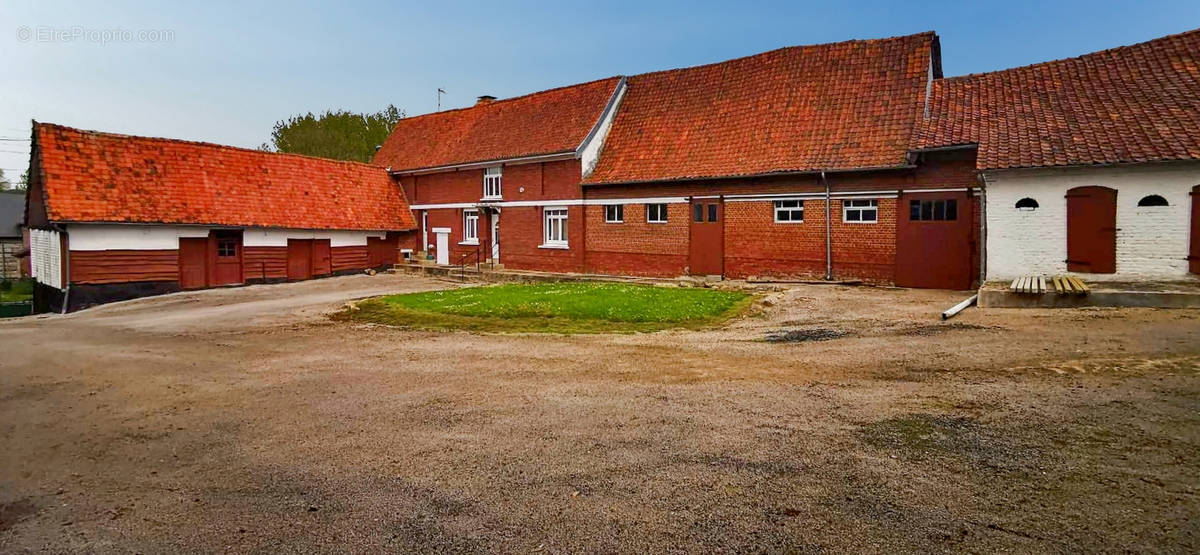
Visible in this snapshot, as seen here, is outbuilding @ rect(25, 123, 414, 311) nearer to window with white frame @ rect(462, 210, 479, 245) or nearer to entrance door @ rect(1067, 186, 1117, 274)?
window with white frame @ rect(462, 210, 479, 245)

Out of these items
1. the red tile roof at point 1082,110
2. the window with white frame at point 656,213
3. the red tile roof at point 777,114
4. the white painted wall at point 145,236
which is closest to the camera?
the red tile roof at point 1082,110

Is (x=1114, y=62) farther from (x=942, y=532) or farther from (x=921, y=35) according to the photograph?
(x=942, y=532)

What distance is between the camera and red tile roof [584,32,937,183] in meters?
19.9

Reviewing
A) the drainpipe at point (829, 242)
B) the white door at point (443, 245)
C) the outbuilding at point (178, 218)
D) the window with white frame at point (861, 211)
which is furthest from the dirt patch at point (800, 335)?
the outbuilding at point (178, 218)

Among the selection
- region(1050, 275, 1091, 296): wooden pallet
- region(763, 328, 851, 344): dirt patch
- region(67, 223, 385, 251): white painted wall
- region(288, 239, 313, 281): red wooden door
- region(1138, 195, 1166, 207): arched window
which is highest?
region(1138, 195, 1166, 207): arched window

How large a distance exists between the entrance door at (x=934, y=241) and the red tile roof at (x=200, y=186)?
868 inches

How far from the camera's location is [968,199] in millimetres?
17797

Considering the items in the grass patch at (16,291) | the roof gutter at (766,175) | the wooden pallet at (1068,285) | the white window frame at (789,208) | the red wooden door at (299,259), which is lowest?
the grass patch at (16,291)

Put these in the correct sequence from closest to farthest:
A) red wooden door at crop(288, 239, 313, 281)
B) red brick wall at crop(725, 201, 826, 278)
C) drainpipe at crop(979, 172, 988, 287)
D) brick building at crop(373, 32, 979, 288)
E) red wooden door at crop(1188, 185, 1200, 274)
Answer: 1. red wooden door at crop(1188, 185, 1200, 274)
2. drainpipe at crop(979, 172, 988, 287)
3. brick building at crop(373, 32, 979, 288)
4. red brick wall at crop(725, 201, 826, 278)
5. red wooden door at crop(288, 239, 313, 281)

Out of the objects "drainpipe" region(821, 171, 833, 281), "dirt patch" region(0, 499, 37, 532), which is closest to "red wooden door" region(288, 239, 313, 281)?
"drainpipe" region(821, 171, 833, 281)

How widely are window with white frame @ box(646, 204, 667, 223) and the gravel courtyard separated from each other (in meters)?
12.8

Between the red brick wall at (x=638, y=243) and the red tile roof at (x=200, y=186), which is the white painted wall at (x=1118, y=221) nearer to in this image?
the red brick wall at (x=638, y=243)

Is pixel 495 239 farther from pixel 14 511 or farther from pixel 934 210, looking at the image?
pixel 14 511

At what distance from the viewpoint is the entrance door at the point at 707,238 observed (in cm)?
2233
